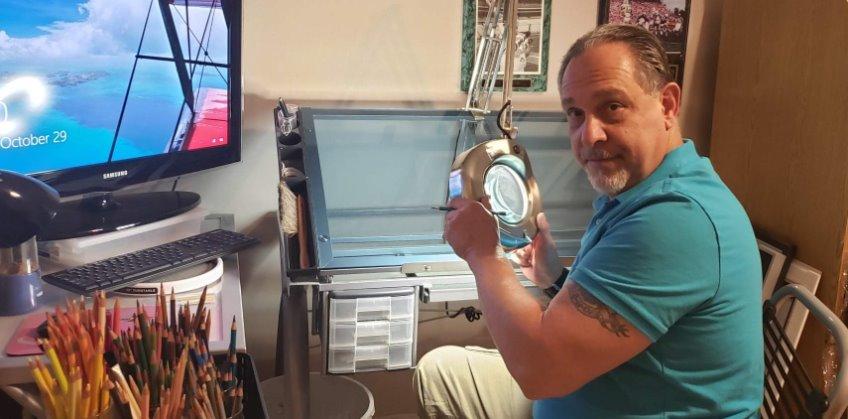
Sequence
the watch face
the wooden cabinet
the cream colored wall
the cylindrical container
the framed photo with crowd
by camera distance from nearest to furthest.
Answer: the cylindrical container < the watch face < the wooden cabinet < the cream colored wall < the framed photo with crowd

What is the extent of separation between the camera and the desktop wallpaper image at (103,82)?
126cm

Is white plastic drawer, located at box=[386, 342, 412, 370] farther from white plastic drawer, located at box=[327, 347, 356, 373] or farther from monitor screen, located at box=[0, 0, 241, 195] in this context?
monitor screen, located at box=[0, 0, 241, 195]

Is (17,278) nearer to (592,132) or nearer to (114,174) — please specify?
(114,174)

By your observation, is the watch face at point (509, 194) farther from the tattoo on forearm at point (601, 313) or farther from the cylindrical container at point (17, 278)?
the cylindrical container at point (17, 278)

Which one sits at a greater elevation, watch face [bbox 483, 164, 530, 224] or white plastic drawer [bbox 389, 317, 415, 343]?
watch face [bbox 483, 164, 530, 224]

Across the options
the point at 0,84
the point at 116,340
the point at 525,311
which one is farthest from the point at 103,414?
the point at 0,84

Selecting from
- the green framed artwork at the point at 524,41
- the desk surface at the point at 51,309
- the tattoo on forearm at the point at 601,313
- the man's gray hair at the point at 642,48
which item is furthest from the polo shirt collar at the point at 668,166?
the green framed artwork at the point at 524,41

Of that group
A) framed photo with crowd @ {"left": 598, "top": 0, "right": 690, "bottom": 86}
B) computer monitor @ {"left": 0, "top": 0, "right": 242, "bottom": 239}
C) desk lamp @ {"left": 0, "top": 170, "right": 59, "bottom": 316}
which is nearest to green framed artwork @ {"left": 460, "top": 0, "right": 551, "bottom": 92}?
framed photo with crowd @ {"left": 598, "top": 0, "right": 690, "bottom": 86}

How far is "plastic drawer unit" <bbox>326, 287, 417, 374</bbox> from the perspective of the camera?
1246 millimetres

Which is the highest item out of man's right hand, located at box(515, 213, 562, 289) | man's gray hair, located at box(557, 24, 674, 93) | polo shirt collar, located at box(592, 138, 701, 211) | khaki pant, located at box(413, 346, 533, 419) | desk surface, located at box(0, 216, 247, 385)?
man's gray hair, located at box(557, 24, 674, 93)

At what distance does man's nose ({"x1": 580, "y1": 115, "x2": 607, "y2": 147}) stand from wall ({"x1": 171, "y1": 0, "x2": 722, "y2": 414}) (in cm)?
91

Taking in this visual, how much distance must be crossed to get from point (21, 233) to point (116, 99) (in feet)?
1.66

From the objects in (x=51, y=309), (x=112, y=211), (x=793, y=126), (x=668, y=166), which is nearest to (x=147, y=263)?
(x=51, y=309)

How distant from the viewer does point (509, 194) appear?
1256 mm
